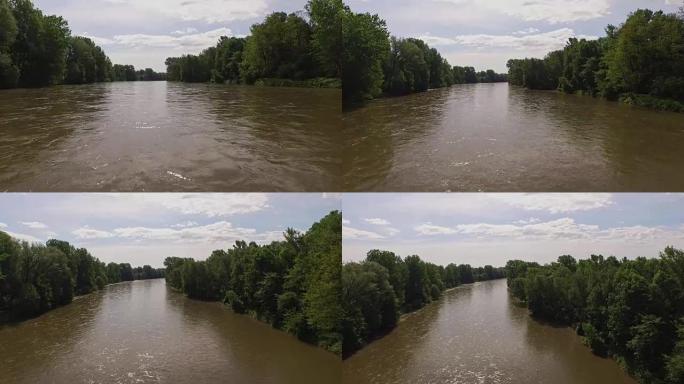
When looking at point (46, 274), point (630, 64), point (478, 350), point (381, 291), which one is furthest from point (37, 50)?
point (630, 64)

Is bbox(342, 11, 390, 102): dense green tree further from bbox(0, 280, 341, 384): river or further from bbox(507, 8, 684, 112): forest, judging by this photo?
bbox(507, 8, 684, 112): forest

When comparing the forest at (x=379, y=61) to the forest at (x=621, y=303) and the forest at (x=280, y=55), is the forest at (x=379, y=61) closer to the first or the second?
the forest at (x=280, y=55)

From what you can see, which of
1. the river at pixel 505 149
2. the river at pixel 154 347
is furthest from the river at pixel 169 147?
the river at pixel 154 347

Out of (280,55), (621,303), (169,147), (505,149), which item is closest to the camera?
(169,147)

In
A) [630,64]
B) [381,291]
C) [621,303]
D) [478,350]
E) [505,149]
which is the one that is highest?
[630,64]

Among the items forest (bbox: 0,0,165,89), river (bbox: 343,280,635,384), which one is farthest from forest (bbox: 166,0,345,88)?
river (bbox: 343,280,635,384)

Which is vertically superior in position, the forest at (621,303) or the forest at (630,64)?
the forest at (630,64)

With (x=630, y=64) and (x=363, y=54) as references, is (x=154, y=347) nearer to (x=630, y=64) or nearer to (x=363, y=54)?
(x=363, y=54)
